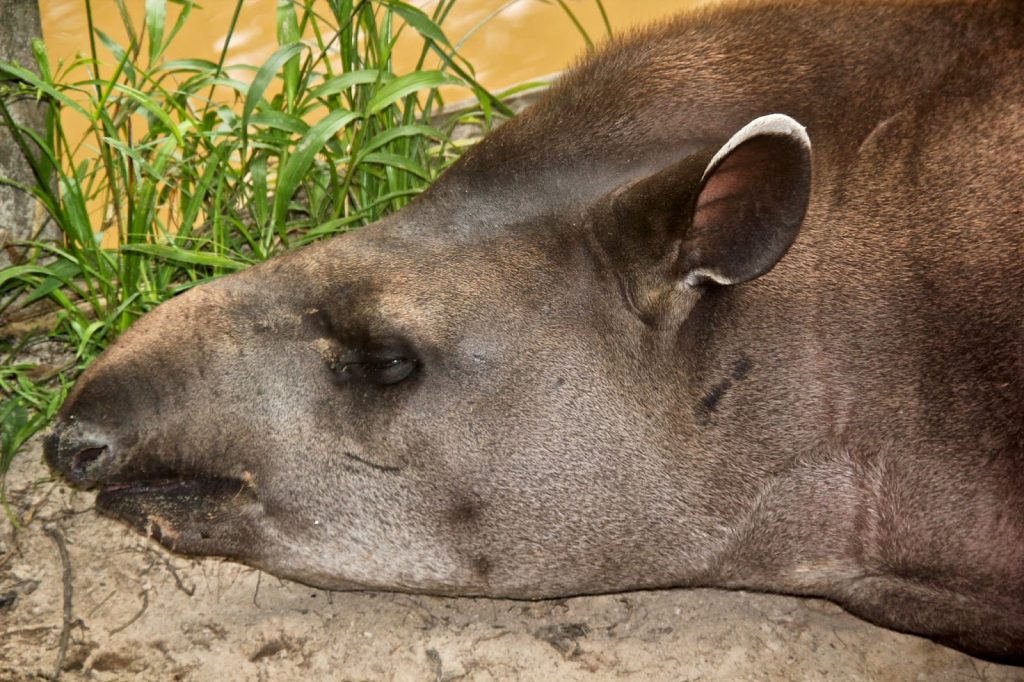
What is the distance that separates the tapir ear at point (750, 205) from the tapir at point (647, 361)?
2cm

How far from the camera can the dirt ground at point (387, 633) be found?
3.78 m

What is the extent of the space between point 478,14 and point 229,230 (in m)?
3.18

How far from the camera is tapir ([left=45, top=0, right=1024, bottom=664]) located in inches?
123

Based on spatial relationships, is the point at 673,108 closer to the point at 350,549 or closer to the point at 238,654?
the point at 350,549

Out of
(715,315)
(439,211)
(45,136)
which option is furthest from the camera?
(45,136)

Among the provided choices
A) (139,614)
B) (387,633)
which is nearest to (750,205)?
(387,633)

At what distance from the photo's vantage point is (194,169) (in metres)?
5.03

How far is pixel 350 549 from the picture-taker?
3389mm

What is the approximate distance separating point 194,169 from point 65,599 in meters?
1.86

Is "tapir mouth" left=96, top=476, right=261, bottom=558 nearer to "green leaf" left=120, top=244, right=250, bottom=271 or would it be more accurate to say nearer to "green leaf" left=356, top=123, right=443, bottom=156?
"green leaf" left=120, top=244, right=250, bottom=271

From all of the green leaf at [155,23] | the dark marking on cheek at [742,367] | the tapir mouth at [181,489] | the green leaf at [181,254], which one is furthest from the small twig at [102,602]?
the dark marking on cheek at [742,367]

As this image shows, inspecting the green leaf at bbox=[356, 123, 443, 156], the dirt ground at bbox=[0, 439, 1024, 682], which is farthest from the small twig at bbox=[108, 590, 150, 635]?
the green leaf at bbox=[356, 123, 443, 156]

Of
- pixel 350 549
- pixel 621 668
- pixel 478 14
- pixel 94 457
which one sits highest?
pixel 478 14

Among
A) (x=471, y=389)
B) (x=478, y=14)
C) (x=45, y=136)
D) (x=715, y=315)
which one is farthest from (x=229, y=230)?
(x=478, y=14)
